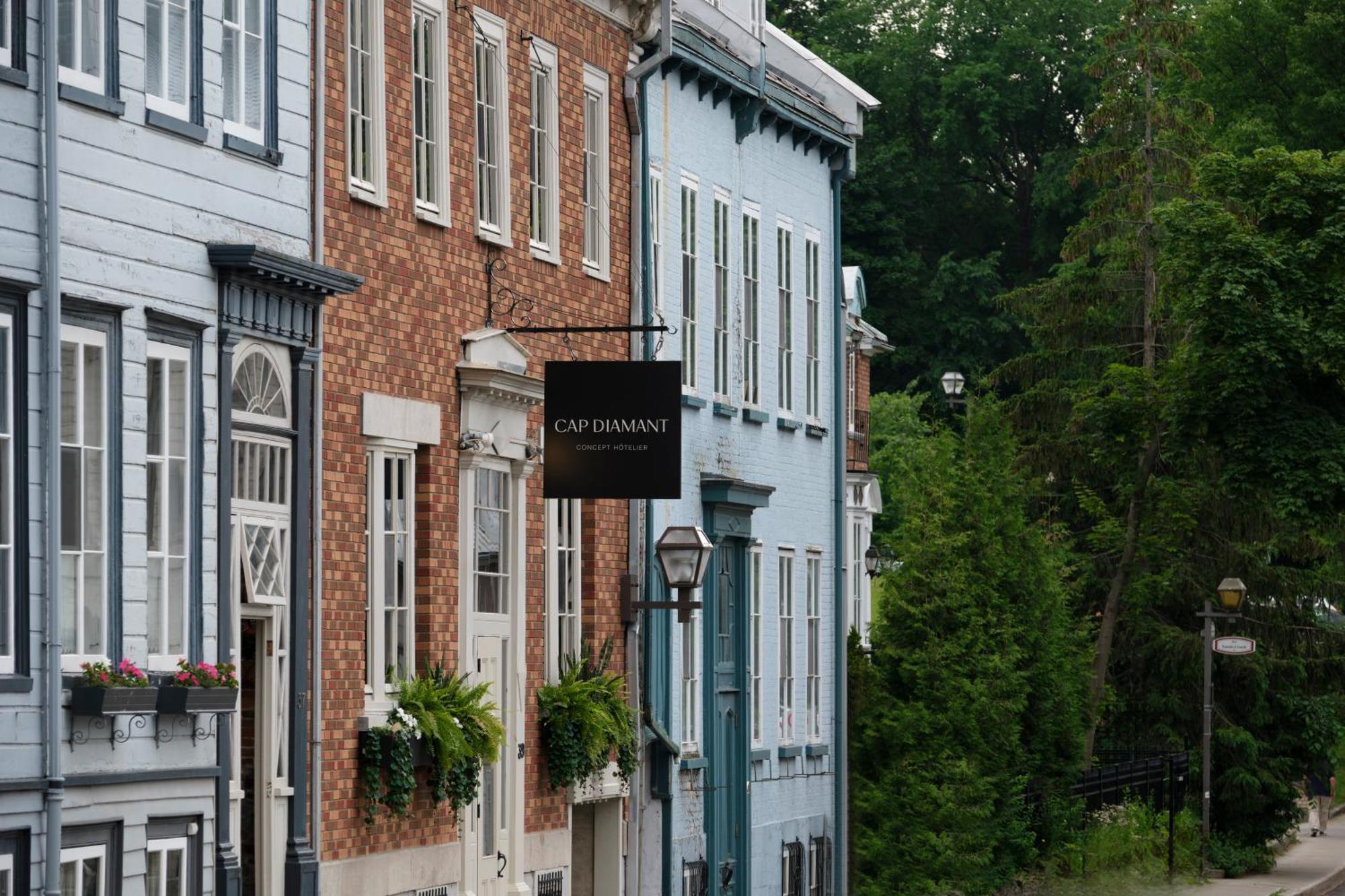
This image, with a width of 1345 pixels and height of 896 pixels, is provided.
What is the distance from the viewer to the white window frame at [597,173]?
22.5 meters

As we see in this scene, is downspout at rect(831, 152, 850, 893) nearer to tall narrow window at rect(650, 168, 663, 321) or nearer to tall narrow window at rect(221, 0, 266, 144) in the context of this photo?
tall narrow window at rect(650, 168, 663, 321)

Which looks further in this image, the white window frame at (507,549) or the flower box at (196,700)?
the white window frame at (507,549)

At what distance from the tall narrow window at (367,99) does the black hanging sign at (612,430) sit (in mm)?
2290

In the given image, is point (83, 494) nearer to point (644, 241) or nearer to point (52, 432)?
point (52, 432)

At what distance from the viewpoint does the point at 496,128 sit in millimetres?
20359

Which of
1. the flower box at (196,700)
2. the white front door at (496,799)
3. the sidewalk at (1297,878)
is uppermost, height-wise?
the flower box at (196,700)

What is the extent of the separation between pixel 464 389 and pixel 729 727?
7.93 m

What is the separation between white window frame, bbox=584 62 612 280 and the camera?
22.5m

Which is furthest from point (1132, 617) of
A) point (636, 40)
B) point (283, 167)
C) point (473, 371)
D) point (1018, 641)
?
point (283, 167)

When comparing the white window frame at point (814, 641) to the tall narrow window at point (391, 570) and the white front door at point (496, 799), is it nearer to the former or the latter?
the white front door at point (496, 799)

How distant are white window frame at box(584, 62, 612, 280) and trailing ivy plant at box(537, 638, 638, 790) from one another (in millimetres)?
3371

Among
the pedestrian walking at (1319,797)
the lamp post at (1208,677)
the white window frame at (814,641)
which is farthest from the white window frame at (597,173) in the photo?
the pedestrian walking at (1319,797)

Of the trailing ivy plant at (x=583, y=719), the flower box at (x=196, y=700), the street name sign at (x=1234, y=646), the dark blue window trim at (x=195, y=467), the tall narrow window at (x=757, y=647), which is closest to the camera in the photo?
the flower box at (x=196, y=700)

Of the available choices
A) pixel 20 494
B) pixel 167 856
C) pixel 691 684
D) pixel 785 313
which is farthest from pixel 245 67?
pixel 785 313
